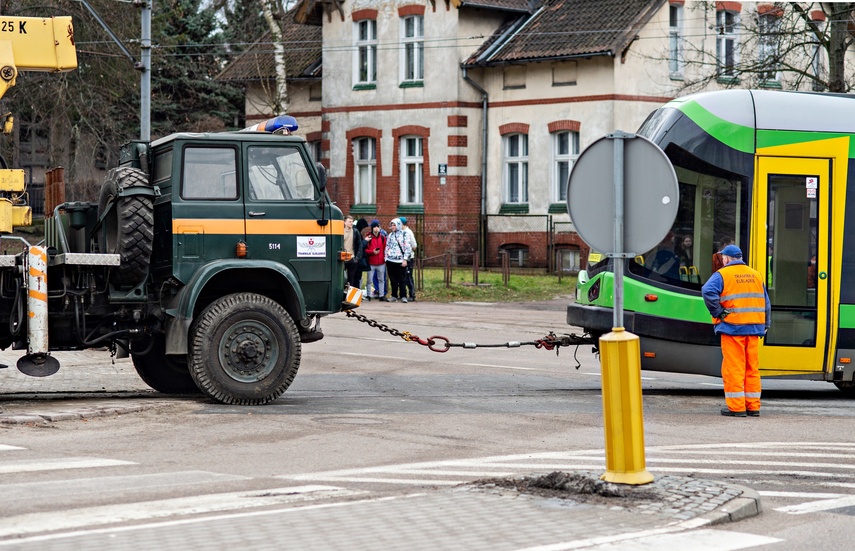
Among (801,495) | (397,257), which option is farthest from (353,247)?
(801,495)

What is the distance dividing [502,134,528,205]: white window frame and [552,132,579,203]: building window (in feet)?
3.33

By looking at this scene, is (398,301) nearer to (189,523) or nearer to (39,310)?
(39,310)

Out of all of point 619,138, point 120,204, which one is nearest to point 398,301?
point 120,204

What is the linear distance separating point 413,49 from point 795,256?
27.4 m

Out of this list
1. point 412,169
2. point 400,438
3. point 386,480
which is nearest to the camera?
point 386,480

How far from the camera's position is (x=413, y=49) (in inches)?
1610

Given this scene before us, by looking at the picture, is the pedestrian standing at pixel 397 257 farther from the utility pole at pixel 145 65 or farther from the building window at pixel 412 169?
the building window at pixel 412 169

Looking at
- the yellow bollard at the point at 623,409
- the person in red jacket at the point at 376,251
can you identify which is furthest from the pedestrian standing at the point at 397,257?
the yellow bollard at the point at 623,409

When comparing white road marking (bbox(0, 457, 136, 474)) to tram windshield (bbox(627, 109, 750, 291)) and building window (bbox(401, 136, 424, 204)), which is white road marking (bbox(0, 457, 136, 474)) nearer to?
tram windshield (bbox(627, 109, 750, 291))

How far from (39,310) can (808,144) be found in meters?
8.32

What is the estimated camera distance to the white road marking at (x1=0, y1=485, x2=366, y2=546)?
7109mm

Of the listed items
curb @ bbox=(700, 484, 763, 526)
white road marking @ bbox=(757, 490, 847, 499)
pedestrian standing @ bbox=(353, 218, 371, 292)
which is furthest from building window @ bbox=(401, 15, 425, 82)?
curb @ bbox=(700, 484, 763, 526)

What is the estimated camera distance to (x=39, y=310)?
12547 millimetres

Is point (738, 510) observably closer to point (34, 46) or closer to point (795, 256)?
point (795, 256)
